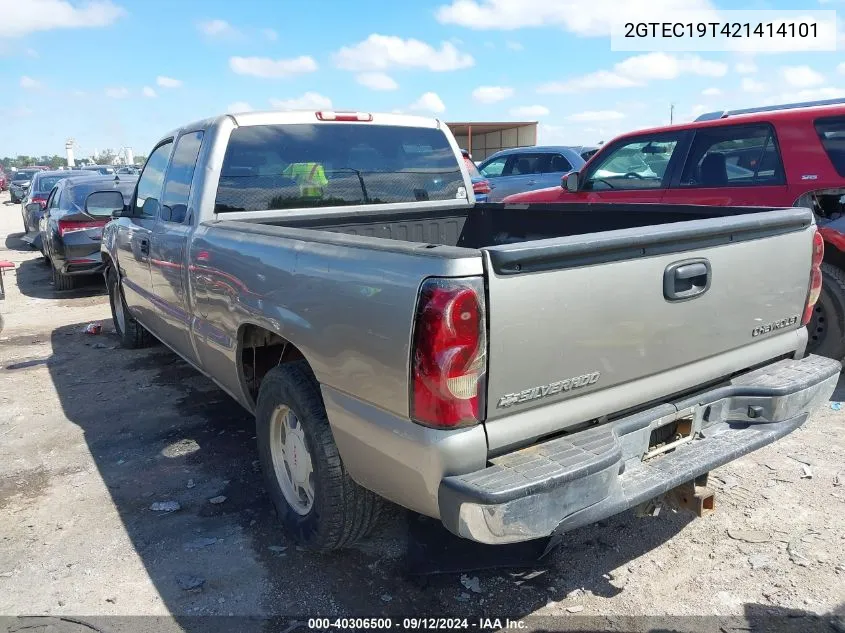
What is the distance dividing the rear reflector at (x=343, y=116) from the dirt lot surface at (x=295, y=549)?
6.95ft

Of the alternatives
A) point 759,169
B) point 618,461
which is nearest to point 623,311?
point 618,461

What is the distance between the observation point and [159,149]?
4828 mm

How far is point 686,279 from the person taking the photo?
2518 mm

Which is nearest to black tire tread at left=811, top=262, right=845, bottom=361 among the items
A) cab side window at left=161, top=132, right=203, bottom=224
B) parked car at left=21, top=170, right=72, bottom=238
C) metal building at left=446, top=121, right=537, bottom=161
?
cab side window at left=161, top=132, right=203, bottom=224

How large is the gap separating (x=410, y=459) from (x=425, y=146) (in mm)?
2868

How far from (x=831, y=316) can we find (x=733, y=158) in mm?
1526

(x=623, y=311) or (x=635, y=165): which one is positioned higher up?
(x=635, y=165)

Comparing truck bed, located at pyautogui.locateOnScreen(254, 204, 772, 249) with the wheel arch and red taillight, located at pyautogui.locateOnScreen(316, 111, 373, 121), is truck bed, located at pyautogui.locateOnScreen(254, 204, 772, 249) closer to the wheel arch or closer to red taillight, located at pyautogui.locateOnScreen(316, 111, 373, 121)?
red taillight, located at pyautogui.locateOnScreen(316, 111, 373, 121)

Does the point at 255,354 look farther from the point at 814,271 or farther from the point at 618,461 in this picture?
the point at 814,271

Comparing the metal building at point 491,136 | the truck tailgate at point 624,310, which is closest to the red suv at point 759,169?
the truck tailgate at point 624,310

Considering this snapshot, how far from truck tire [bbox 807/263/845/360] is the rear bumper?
2.00m

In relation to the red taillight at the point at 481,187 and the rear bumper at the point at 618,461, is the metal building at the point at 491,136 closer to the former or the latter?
the red taillight at the point at 481,187

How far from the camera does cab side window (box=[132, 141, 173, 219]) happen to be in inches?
179

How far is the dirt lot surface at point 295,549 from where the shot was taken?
2.71 meters
